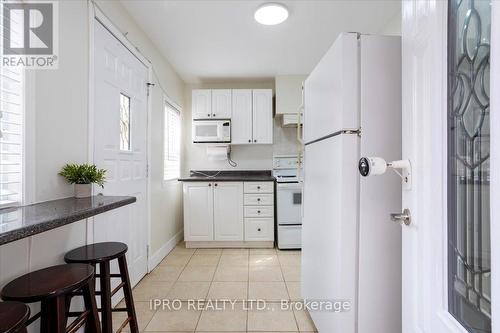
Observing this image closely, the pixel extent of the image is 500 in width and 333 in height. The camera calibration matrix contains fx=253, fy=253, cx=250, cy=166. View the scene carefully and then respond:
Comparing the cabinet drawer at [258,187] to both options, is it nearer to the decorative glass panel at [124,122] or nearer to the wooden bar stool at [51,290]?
the decorative glass panel at [124,122]

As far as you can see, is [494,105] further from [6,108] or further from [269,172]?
[269,172]

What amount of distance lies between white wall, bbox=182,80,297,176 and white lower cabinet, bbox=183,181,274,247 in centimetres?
68

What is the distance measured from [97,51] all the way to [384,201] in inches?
80.1

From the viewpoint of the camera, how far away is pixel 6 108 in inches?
44.2

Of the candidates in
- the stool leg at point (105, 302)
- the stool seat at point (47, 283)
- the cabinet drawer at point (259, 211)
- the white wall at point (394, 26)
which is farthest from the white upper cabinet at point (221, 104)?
the stool seat at point (47, 283)

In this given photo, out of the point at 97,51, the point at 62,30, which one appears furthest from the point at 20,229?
the point at 97,51

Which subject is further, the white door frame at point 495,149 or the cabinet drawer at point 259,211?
the cabinet drawer at point 259,211

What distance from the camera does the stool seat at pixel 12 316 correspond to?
74 centimetres

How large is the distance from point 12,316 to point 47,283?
256 mm

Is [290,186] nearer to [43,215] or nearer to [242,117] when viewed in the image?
[242,117]

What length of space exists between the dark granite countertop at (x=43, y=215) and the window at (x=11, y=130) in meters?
0.09

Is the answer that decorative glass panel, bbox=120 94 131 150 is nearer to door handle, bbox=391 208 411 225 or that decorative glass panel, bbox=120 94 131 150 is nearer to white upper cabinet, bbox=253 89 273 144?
white upper cabinet, bbox=253 89 273 144

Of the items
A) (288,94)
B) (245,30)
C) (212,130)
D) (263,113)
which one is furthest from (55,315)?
(288,94)

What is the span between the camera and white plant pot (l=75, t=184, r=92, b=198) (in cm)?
148
